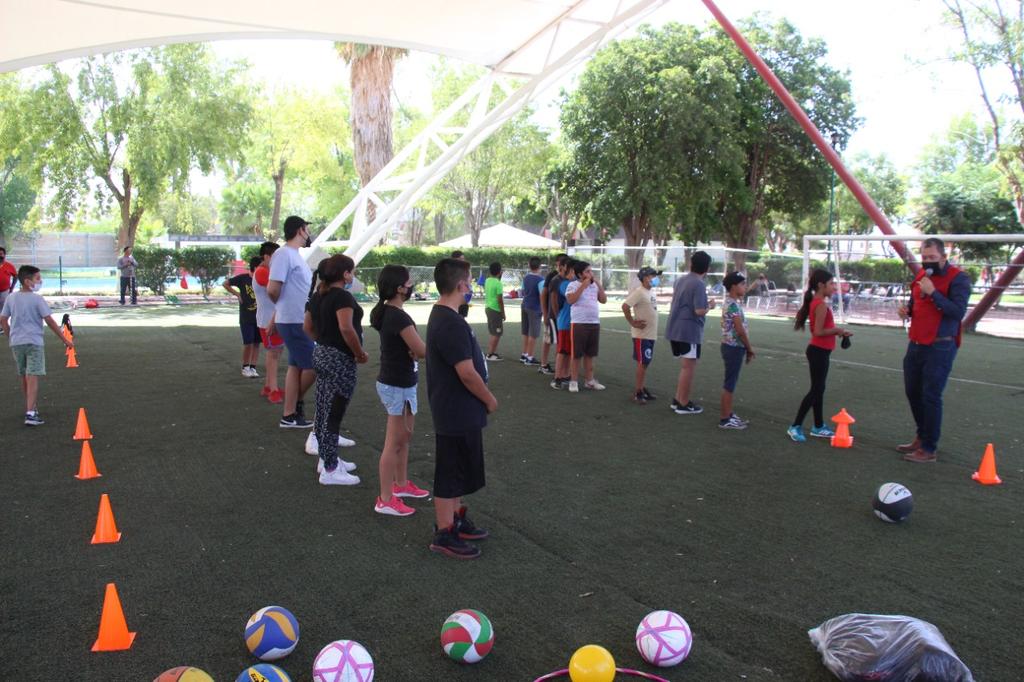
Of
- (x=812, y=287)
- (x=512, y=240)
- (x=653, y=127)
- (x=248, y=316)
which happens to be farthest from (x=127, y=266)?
(x=812, y=287)

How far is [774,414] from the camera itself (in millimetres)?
8867

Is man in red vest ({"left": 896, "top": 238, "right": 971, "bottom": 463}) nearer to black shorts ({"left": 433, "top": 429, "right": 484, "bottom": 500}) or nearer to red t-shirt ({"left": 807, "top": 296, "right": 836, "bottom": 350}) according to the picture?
red t-shirt ({"left": 807, "top": 296, "right": 836, "bottom": 350})

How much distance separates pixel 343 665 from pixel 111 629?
1191mm

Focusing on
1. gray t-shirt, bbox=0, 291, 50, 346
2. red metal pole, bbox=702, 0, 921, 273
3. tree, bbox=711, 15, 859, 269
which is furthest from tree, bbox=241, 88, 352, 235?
gray t-shirt, bbox=0, 291, 50, 346

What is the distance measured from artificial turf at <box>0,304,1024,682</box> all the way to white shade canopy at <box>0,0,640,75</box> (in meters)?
5.78

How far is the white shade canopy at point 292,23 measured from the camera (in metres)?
11.3

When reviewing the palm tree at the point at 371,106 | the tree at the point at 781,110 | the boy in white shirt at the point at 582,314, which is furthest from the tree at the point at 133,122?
the boy in white shirt at the point at 582,314

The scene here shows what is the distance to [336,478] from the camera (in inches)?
234

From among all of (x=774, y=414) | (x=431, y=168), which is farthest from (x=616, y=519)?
(x=431, y=168)

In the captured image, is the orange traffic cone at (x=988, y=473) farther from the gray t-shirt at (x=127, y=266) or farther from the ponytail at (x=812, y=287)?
the gray t-shirt at (x=127, y=266)

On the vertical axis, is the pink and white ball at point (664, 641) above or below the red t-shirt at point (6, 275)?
below

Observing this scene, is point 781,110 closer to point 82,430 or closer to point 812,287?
point 812,287

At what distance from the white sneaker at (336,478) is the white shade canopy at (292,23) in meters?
8.37

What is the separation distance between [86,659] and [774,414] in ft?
24.2
